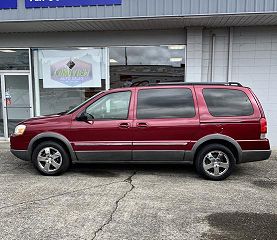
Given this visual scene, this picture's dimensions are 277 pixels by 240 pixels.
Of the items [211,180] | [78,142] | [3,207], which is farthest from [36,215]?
[211,180]

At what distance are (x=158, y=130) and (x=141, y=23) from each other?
398cm

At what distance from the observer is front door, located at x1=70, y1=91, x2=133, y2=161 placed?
20.6ft

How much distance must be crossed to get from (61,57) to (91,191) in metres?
5.91

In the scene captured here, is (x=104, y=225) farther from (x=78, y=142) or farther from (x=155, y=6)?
(x=155, y=6)

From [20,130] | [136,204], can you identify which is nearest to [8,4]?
[20,130]

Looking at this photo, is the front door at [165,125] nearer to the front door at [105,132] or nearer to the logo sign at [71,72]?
the front door at [105,132]

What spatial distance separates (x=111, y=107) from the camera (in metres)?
6.44

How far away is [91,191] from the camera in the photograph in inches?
218

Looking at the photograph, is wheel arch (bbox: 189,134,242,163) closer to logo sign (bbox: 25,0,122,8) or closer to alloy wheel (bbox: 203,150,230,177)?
alloy wheel (bbox: 203,150,230,177)

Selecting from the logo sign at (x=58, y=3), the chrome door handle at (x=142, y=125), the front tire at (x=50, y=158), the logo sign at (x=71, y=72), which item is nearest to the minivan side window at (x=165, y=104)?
the chrome door handle at (x=142, y=125)

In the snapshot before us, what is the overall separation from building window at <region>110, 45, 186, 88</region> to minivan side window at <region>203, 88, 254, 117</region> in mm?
3713

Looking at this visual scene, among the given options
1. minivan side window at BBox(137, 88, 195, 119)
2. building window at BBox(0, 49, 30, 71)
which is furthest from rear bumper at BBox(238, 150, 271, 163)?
building window at BBox(0, 49, 30, 71)

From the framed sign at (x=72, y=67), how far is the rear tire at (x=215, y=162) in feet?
16.5

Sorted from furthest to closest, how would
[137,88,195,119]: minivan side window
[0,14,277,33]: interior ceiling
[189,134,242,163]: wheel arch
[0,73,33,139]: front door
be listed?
1. [0,73,33,139]: front door
2. [0,14,277,33]: interior ceiling
3. [137,88,195,119]: minivan side window
4. [189,134,242,163]: wheel arch
